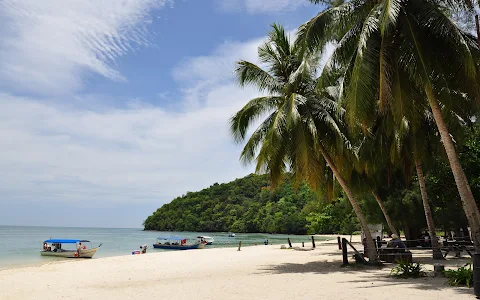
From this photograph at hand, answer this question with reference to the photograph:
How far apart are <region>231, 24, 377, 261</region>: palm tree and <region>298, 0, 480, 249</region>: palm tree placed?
246cm

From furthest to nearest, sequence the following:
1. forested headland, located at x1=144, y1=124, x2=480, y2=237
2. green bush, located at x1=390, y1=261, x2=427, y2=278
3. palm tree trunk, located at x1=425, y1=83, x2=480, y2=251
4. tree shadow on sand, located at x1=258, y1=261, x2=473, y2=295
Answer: forested headland, located at x1=144, y1=124, x2=480, y2=237 < green bush, located at x1=390, y1=261, x2=427, y2=278 < palm tree trunk, located at x1=425, y1=83, x2=480, y2=251 < tree shadow on sand, located at x1=258, y1=261, x2=473, y2=295

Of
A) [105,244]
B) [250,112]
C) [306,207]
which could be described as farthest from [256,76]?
[105,244]

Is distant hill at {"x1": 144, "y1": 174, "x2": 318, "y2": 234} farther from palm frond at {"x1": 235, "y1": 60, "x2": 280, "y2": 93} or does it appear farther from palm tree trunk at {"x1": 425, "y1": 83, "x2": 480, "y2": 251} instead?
palm tree trunk at {"x1": 425, "y1": 83, "x2": 480, "y2": 251}

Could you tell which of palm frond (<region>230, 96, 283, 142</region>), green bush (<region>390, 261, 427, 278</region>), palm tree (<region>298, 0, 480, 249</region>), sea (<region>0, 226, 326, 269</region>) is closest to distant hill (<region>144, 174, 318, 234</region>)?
sea (<region>0, 226, 326, 269</region>)

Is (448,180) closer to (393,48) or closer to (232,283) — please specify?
(393,48)

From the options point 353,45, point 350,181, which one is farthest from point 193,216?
point 353,45

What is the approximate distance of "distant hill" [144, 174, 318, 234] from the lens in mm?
104562

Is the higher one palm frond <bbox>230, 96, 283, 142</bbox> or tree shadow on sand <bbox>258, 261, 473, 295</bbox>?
palm frond <bbox>230, 96, 283, 142</bbox>

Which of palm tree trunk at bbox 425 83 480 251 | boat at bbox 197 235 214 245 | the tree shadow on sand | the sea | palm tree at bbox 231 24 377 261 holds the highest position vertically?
palm tree at bbox 231 24 377 261

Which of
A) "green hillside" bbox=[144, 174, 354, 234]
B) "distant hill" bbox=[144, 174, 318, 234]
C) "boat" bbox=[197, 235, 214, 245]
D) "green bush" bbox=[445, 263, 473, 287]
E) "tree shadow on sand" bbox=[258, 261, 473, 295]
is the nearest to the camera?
A: "green bush" bbox=[445, 263, 473, 287]

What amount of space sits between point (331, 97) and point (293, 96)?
8.43ft

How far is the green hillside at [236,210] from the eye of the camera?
104 meters

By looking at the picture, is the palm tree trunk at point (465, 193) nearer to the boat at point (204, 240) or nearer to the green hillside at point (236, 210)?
the boat at point (204, 240)

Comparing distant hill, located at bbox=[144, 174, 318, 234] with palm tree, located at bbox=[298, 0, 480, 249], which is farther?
distant hill, located at bbox=[144, 174, 318, 234]
